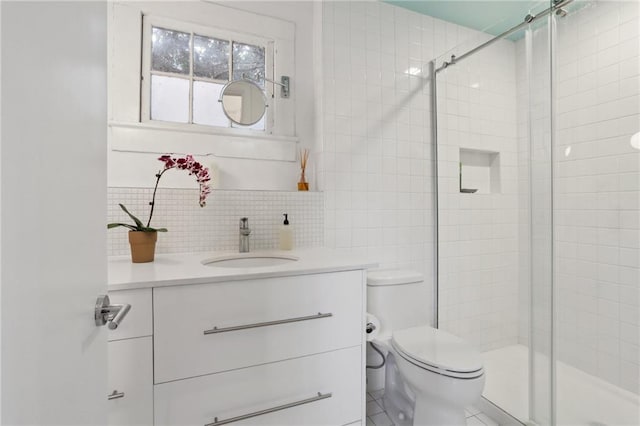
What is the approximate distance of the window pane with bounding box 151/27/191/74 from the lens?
4.91 feet

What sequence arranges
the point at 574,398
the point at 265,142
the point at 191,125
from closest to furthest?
the point at 574,398
the point at 191,125
the point at 265,142

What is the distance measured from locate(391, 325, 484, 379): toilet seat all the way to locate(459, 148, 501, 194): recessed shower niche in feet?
3.35

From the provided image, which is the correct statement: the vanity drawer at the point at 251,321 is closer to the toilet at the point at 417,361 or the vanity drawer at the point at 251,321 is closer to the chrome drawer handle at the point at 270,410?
the chrome drawer handle at the point at 270,410

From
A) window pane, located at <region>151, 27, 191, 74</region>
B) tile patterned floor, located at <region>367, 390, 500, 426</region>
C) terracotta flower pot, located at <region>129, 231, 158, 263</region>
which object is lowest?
tile patterned floor, located at <region>367, 390, 500, 426</region>

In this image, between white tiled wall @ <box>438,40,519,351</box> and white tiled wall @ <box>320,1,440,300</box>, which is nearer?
white tiled wall @ <box>320,1,440,300</box>

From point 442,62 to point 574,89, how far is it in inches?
30.0

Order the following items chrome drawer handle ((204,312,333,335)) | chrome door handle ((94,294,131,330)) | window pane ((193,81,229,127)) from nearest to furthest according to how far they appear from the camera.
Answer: chrome door handle ((94,294,131,330)), chrome drawer handle ((204,312,333,335)), window pane ((193,81,229,127))

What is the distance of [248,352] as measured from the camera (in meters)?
1.01

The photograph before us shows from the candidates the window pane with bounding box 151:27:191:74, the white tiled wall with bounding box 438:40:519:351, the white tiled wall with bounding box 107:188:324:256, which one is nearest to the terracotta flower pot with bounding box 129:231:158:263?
the white tiled wall with bounding box 107:188:324:256

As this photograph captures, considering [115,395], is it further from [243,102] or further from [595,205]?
[595,205]

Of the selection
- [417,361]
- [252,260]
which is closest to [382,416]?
[417,361]

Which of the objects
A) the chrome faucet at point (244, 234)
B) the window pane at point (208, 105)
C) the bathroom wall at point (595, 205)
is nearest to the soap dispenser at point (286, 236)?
the chrome faucet at point (244, 234)

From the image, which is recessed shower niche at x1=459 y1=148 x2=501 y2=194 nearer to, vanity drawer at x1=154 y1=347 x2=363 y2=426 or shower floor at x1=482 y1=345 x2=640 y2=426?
shower floor at x1=482 y1=345 x2=640 y2=426

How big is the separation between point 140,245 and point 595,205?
2116 millimetres
